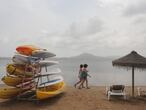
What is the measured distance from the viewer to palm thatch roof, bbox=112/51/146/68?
46.9ft

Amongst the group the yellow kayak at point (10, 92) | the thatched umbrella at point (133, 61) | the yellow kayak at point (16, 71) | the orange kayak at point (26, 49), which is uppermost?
the orange kayak at point (26, 49)

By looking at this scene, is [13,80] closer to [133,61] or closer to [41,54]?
[41,54]

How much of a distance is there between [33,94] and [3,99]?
139 cm

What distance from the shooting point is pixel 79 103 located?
1376cm

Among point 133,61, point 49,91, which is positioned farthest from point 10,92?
point 133,61

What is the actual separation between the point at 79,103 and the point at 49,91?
185cm

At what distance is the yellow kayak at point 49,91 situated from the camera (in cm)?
1376

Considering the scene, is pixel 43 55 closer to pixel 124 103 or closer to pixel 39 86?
pixel 39 86

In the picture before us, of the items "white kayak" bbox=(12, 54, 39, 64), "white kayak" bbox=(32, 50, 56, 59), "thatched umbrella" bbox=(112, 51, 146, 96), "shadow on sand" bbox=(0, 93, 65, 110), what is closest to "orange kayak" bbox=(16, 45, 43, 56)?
"white kayak" bbox=(32, 50, 56, 59)

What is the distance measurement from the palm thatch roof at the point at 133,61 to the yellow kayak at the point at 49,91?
2.94m

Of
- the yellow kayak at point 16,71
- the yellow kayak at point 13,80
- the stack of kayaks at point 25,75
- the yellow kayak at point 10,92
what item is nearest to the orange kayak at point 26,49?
the stack of kayaks at point 25,75

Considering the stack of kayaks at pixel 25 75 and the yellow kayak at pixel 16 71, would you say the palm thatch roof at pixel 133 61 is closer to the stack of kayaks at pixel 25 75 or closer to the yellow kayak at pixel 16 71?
the stack of kayaks at pixel 25 75

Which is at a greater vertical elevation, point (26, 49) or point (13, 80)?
point (26, 49)

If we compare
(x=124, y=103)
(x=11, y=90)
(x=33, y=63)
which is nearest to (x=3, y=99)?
(x=11, y=90)
